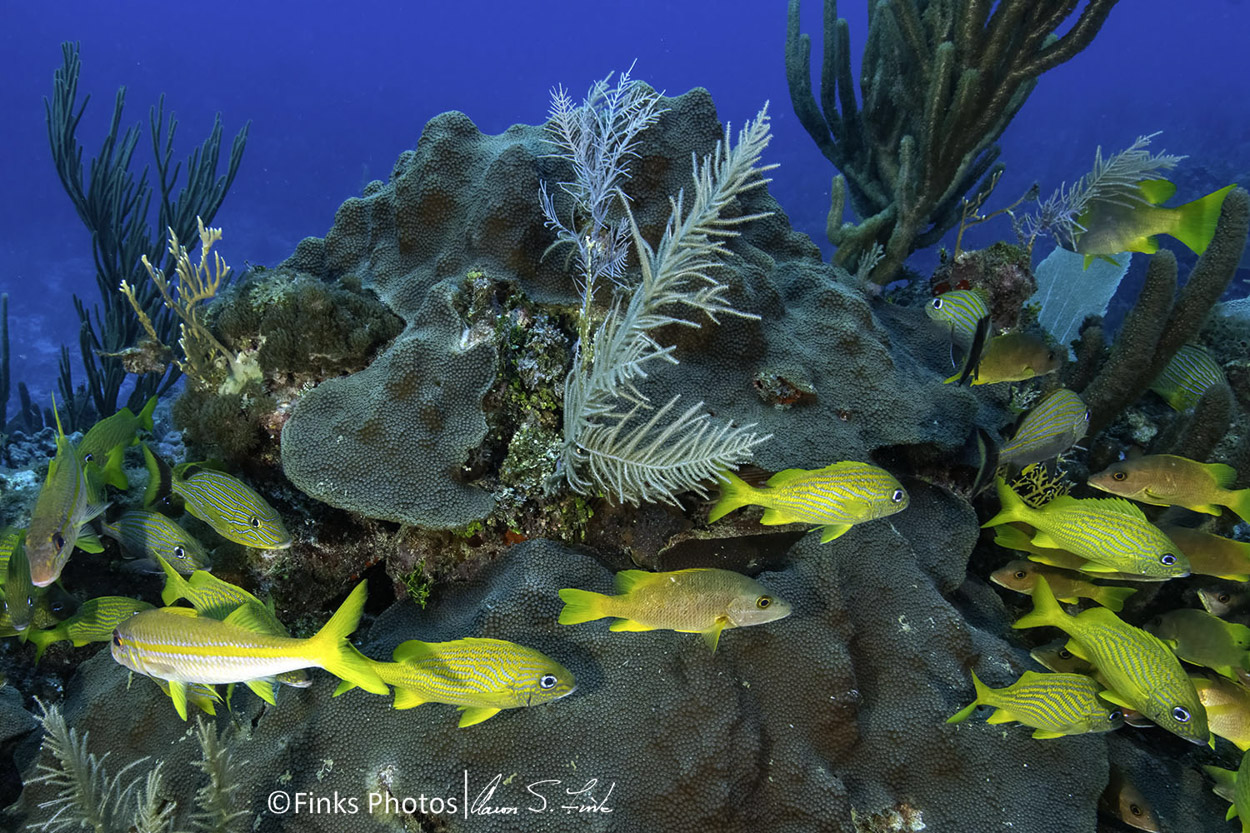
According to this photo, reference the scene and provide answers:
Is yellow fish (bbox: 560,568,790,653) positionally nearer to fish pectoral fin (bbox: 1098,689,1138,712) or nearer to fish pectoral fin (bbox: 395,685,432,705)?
fish pectoral fin (bbox: 395,685,432,705)

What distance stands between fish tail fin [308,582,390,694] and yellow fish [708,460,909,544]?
125 cm

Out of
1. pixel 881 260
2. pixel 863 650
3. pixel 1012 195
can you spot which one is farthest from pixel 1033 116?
pixel 863 650

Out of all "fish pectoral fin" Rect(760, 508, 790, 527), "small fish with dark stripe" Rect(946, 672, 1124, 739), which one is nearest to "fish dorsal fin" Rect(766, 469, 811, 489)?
"fish pectoral fin" Rect(760, 508, 790, 527)

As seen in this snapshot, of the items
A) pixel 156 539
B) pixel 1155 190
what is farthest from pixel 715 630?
pixel 1155 190

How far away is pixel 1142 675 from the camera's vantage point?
228cm

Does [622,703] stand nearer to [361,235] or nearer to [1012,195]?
[361,235]

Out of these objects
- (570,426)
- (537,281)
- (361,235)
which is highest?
(361,235)

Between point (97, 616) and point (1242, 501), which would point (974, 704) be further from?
point (97, 616)

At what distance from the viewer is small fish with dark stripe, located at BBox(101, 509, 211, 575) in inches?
105

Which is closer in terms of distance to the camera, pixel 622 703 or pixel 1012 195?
pixel 622 703

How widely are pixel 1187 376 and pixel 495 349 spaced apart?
4.40m

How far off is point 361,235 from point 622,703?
3.28m

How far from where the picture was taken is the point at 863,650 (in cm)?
279

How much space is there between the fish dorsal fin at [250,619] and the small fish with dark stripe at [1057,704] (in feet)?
8.59
